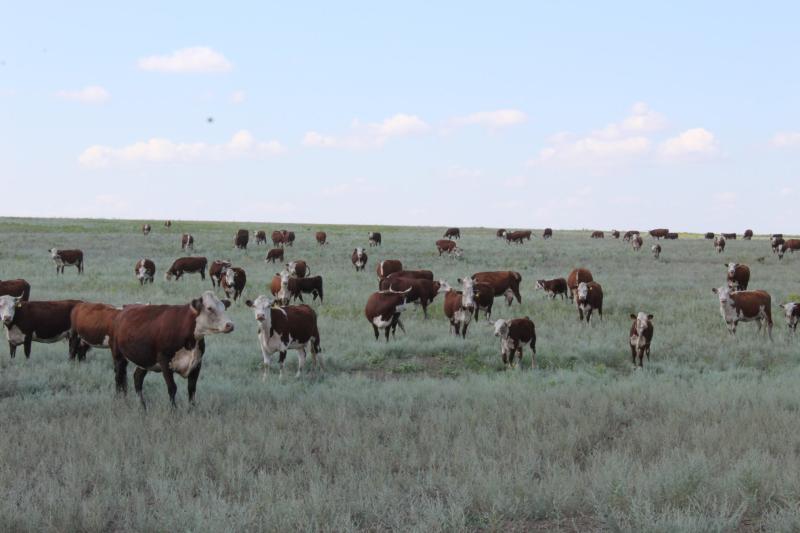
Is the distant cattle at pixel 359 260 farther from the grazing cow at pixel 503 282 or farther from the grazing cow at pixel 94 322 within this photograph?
the grazing cow at pixel 94 322

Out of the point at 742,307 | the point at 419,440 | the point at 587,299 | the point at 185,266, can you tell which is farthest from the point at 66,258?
the point at 419,440

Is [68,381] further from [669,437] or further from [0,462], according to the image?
[669,437]

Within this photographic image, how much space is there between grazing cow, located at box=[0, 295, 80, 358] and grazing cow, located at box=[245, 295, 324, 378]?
12.6ft

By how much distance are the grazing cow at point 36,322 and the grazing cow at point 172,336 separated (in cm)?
390

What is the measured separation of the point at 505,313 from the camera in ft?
70.0

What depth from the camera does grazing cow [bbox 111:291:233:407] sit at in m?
9.38

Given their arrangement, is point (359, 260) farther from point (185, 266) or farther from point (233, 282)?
point (233, 282)

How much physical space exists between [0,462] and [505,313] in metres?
16.2

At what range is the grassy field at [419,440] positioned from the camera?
225 inches

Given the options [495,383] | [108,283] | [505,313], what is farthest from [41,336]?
[108,283]

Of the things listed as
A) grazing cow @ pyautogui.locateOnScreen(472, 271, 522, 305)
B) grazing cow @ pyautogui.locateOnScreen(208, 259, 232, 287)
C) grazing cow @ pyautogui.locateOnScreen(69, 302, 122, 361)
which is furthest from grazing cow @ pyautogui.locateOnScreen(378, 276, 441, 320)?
grazing cow @ pyautogui.locateOnScreen(208, 259, 232, 287)

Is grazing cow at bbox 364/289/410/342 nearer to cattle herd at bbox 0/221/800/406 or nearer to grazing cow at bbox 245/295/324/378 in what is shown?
cattle herd at bbox 0/221/800/406

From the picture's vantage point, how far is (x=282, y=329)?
12594 mm

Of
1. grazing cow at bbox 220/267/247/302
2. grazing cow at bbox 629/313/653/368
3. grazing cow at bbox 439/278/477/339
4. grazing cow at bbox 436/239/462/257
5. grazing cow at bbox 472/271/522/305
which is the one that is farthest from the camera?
grazing cow at bbox 436/239/462/257
